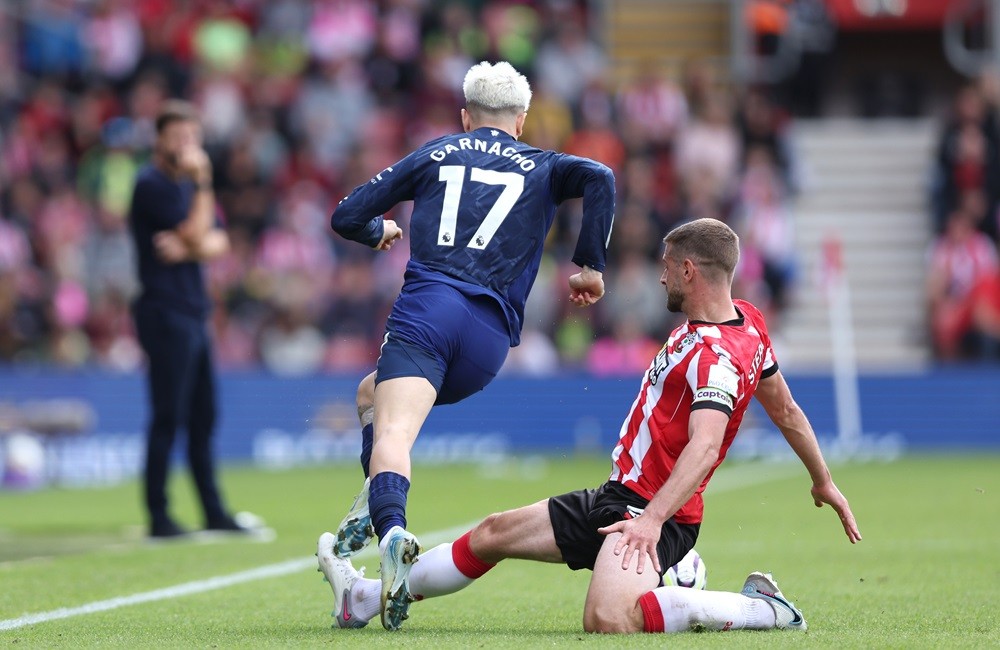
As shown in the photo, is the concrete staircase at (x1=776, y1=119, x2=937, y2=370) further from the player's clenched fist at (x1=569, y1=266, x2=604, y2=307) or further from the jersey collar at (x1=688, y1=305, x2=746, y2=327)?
the jersey collar at (x1=688, y1=305, x2=746, y2=327)

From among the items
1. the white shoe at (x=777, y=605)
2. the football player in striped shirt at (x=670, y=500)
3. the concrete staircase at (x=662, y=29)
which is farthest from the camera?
the concrete staircase at (x=662, y=29)

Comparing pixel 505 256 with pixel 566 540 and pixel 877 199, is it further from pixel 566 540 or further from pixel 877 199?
pixel 877 199

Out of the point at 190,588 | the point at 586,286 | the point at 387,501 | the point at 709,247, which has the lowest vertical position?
the point at 190,588

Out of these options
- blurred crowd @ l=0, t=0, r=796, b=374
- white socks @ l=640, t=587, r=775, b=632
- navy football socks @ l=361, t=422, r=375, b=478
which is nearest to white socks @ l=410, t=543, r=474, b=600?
navy football socks @ l=361, t=422, r=375, b=478

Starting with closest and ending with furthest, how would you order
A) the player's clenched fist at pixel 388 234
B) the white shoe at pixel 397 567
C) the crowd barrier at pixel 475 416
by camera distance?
1. the white shoe at pixel 397 567
2. the player's clenched fist at pixel 388 234
3. the crowd barrier at pixel 475 416

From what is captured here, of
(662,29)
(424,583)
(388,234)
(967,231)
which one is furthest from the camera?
(662,29)

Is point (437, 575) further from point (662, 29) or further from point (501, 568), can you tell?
point (662, 29)

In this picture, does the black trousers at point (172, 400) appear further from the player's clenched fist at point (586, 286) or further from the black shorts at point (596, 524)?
the black shorts at point (596, 524)

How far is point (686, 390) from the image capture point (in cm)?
586

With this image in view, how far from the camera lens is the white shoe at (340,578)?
600 cm

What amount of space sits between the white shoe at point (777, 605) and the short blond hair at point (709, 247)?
1072mm

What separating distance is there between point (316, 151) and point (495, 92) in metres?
15.4

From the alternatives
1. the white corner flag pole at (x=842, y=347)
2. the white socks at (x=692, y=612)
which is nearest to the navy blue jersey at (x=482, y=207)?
the white socks at (x=692, y=612)

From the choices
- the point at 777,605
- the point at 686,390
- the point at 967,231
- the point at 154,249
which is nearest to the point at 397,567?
the point at 686,390
